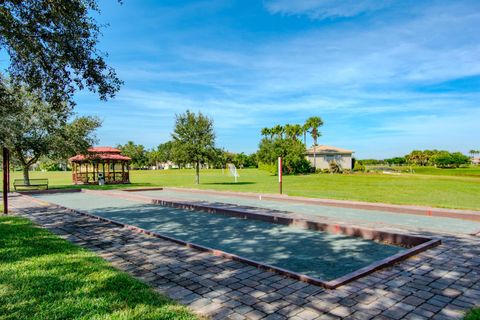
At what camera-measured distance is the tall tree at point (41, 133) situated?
762 inches

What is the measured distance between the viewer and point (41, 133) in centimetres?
2158

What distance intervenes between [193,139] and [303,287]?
23.7m

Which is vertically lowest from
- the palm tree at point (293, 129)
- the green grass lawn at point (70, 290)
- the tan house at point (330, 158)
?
the green grass lawn at point (70, 290)

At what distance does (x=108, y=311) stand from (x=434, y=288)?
3.87 metres

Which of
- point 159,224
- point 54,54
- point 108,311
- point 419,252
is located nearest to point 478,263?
point 419,252

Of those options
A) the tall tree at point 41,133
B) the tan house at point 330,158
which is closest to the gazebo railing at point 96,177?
the tall tree at point 41,133

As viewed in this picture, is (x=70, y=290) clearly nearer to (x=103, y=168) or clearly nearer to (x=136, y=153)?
(x=103, y=168)

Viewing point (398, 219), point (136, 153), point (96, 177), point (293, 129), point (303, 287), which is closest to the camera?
point (303, 287)

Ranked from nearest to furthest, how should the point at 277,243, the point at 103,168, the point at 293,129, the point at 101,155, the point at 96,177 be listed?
1. the point at 277,243
2. the point at 101,155
3. the point at 103,168
4. the point at 96,177
5. the point at 293,129

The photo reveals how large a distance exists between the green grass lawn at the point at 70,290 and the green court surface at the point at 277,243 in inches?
89.1

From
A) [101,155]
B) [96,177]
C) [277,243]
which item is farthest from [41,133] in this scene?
[277,243]

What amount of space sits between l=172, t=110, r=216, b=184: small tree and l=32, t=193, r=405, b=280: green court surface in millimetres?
16455

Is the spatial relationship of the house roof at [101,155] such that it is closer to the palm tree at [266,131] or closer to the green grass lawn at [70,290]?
the green grass lawn at [70,290]

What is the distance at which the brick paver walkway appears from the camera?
3334mm
